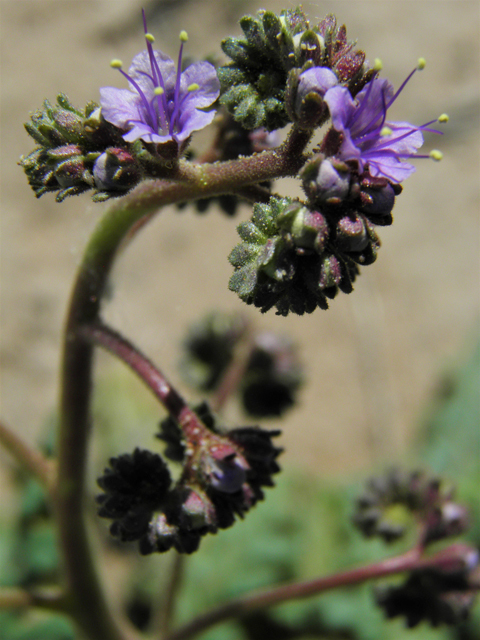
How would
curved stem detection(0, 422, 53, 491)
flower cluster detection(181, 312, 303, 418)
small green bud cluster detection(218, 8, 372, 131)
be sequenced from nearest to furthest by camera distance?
small green bud cluster detection(218, 8, 372, 131), curved stem detection(0, 422, 53, 491), flower cluster detection(181, 312, 303, 418)

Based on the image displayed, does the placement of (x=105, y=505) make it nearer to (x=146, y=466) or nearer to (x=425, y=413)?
(x=146, y=466)

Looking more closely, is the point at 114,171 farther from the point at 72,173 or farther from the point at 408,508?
the point at 408,508

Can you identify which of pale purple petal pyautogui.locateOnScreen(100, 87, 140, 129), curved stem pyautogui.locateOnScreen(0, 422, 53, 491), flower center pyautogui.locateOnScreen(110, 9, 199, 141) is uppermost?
flower center pyautogui.locateOnScreen(110, 9, 199, 141)

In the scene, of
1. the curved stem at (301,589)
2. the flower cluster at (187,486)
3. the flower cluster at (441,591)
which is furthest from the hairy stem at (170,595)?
the flower cluster at (187,486)

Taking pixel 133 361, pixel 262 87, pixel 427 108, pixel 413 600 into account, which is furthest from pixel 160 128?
pixel 427 108

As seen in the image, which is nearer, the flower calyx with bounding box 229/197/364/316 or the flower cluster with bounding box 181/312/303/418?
the flower calyx with bounding box 229/197/364/316

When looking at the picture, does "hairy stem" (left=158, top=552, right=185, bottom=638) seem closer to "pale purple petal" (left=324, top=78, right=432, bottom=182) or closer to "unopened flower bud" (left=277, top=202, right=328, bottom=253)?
Answer: "unopened flower bud" (left=277, top=202, right=328, bottom=253)

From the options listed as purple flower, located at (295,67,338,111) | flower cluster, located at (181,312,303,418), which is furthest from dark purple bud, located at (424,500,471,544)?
purple flower, located at (295,67,338,111)
